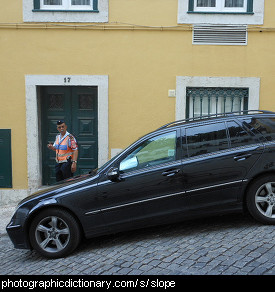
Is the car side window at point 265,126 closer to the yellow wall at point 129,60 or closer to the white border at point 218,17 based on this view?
the yellow wall at point 129,60

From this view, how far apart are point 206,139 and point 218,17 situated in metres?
4.18

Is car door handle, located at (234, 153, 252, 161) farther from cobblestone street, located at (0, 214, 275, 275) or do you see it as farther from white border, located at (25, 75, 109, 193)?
white border, located at (25, 75, 109, 193)

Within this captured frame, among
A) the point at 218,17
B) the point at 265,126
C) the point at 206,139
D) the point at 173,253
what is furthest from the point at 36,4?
the point at 173,253

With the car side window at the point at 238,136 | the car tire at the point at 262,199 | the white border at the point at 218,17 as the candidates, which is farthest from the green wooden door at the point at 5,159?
the car tire at the point at 262,199

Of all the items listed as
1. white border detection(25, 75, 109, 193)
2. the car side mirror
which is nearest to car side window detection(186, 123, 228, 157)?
the car side mirror

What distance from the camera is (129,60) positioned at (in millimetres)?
8469

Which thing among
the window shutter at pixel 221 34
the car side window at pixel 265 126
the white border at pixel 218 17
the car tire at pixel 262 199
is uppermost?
the white border at pixel 218 17

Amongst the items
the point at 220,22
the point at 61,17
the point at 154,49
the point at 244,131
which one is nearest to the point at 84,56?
→ the point at 61,17

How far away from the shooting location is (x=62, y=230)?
5043mm

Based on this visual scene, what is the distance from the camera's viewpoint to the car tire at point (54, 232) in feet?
16.5

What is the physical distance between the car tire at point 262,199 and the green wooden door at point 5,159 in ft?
18.8

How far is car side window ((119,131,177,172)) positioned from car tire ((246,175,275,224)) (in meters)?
1.20

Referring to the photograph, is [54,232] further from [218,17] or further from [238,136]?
[218,17]
